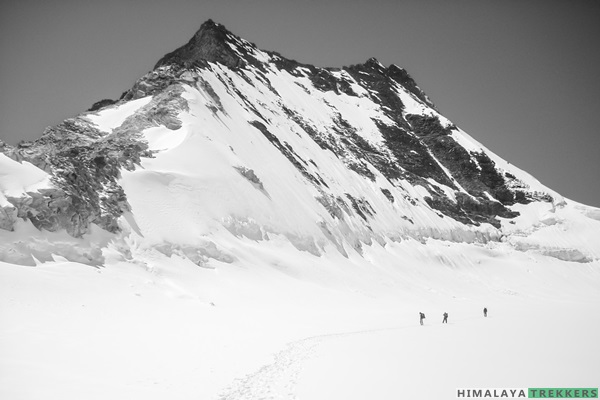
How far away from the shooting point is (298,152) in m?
59.9

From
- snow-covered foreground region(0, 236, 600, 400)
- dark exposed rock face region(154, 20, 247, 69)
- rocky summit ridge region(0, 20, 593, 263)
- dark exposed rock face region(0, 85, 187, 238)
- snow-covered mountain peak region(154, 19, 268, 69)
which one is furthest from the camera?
snow-covered mountain peak region(154, 19, 268, 69)

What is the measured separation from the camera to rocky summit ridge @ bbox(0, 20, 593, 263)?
2727 cm

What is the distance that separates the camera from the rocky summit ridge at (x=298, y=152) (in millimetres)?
27266

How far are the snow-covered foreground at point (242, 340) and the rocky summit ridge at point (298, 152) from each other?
172 inches

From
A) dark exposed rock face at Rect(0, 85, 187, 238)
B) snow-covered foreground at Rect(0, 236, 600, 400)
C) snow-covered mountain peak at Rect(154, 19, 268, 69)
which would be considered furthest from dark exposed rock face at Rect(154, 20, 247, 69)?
snow-covered foreground at Rect(0, 236, 600, 400)

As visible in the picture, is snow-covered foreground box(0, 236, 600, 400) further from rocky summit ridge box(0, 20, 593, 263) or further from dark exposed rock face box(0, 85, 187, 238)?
rocky summit ridge box(0, 20, 593, 263)

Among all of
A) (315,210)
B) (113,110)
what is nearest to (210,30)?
(113,110)

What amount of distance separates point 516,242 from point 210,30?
8096 cm

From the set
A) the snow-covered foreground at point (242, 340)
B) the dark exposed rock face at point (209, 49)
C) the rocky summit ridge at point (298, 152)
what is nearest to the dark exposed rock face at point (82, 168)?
the rocky summit ridge at point (298, 152)

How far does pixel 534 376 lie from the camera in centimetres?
1051

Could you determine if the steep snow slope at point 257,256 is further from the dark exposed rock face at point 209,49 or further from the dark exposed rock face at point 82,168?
the dark exposed rock face at point 209,49

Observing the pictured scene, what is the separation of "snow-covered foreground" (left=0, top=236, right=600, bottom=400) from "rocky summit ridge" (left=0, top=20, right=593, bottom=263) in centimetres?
436

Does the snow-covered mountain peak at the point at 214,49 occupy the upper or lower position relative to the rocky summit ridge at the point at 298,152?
upper

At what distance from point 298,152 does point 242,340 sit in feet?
151
